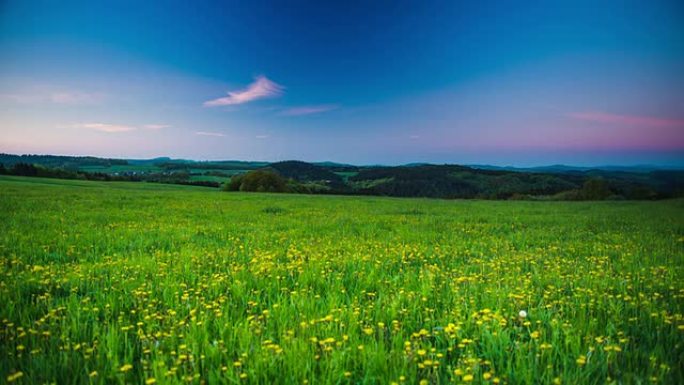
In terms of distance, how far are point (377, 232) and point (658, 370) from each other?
9499 millimetres

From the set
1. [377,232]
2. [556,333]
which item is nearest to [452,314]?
[556,333]

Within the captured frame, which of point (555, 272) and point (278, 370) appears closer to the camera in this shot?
point (278, 370)

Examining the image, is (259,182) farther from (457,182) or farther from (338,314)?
(338,314)

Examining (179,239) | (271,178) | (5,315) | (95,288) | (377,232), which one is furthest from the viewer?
(271,178)

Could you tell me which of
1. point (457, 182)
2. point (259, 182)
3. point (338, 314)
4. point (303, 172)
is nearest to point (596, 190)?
point (457, 182)

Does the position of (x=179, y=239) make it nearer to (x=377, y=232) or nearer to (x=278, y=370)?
(x=377, y=232)

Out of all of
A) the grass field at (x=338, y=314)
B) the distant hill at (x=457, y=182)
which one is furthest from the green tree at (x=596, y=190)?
the grass field at (x=338, y=314)

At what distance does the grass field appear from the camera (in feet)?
10.7

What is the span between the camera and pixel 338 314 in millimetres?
4480

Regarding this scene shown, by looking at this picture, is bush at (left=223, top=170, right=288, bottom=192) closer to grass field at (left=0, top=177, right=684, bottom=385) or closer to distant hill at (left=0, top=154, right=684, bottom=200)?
distant hill at (left=0, top=154, right=684, bottom=200)

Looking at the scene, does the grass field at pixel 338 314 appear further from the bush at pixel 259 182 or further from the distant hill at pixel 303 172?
the distant hill at pixel 303 172

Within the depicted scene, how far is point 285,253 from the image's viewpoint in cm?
846

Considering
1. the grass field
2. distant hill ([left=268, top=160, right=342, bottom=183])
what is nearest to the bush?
distant hill ([left=268, top=160, right=342, bottom=183])

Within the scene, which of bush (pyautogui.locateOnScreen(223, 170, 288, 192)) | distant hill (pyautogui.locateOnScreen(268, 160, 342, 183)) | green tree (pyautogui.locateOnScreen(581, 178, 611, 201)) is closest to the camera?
green tree (pyautogui.locateOnScreen(581, 178, 611, 201))
